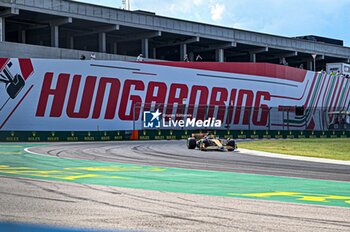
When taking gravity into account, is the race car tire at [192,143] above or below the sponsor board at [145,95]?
below

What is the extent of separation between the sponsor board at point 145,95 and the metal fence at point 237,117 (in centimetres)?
8

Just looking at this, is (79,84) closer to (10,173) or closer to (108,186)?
(10,173)

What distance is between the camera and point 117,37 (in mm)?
54094

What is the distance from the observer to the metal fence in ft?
140

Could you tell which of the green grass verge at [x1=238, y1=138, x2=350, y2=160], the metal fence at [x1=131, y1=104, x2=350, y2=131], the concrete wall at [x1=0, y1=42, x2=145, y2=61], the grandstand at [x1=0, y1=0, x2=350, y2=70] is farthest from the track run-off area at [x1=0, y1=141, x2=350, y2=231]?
the grandstand at [x1=0, y1=0, x2=350, y2=70]

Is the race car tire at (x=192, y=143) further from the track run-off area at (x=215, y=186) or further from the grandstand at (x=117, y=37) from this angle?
the grandstand at (x=117, y=37)

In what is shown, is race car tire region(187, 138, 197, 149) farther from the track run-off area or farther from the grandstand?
the grandstand

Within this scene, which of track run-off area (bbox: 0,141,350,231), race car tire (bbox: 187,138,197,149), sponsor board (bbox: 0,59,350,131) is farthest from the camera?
sponsor board (bbox: 0,59,350,131)

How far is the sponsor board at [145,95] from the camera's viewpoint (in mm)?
38406

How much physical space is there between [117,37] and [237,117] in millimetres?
15331

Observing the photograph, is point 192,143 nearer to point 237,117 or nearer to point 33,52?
point 33,52

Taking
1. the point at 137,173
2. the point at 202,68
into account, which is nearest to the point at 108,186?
the point at 137,173

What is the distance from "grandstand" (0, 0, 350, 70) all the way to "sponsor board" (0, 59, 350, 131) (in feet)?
11.5

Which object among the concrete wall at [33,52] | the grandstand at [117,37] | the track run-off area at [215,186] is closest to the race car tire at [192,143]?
the track run-off area at [215,186]
